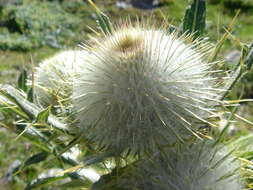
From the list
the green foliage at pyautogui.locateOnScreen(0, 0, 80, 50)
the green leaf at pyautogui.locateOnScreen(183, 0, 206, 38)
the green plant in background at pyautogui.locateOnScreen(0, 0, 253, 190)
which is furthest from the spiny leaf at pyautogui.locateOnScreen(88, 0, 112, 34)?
the green foliage at pyautogui.locateOnScreen(0, 0, 80, 50)

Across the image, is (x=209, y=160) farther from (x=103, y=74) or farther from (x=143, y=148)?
(x=103, y=74)

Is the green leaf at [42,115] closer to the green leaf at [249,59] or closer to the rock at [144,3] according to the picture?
the green leaf at [249,59]

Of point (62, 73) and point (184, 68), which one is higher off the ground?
point (184, 68)

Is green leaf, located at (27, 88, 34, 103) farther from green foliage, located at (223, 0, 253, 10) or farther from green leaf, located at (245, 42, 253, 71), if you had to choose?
green foliage, located at (223, 0, 253, 10)

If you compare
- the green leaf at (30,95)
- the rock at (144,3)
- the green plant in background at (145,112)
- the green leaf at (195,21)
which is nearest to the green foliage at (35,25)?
the rock at (144,3)

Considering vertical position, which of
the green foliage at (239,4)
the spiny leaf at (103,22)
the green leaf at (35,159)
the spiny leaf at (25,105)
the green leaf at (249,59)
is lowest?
the green foliage at (239,4)

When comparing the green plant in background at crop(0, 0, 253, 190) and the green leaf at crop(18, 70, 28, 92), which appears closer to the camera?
the green plant in background at crop(0, 0, 253, 190)

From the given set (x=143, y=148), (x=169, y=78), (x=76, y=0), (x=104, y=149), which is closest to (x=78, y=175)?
(x=104, y=149)
